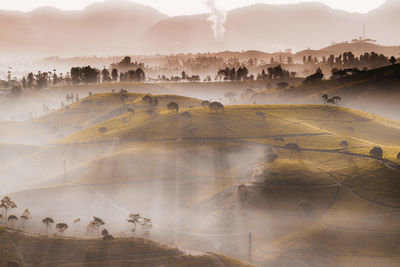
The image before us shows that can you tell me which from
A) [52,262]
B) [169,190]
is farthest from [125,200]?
[52,262]

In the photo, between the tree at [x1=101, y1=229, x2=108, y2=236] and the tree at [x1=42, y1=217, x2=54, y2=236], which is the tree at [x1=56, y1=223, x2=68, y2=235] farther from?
the tree at [x1=101, y1=229, x2=108, y2=236]

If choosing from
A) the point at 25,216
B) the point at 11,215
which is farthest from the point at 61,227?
the point at 11,215

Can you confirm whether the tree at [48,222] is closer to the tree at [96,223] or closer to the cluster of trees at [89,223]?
the cluster of trees at [89,223]

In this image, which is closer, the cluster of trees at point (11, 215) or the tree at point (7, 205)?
the cluster of trees at point (11, 215)

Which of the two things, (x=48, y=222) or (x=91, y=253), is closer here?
(x=91, y=253)

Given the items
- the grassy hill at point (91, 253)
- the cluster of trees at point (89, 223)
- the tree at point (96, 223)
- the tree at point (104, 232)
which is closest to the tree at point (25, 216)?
the cluster of trees at point (89, 223)

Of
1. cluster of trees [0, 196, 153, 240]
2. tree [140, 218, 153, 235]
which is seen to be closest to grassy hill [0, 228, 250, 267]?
cluster of trees [0, 196, 153, 240]

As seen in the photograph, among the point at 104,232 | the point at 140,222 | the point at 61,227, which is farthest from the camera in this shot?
the point at 140,222

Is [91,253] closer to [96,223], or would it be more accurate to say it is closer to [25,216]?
[96,223]
